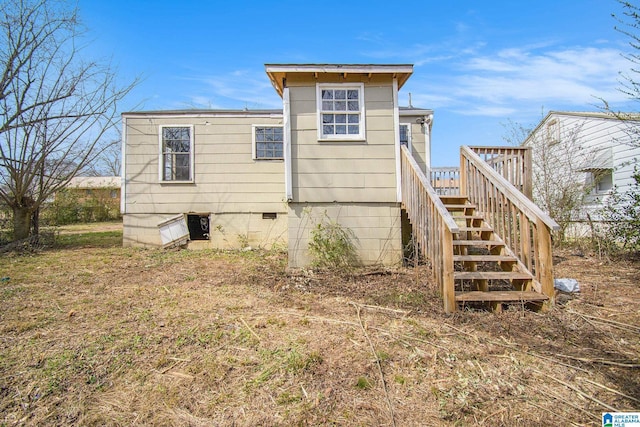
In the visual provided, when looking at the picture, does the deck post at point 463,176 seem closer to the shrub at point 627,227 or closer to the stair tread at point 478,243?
the stair tread at point 478,243

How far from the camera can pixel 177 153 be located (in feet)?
30.1

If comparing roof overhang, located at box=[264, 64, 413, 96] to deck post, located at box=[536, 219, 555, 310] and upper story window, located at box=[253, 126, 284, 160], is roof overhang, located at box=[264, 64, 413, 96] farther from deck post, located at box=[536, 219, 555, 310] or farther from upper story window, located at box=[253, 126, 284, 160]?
deck post, located at box=[536, 219, 555, 310]

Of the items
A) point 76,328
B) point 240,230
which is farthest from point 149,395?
point 240,230

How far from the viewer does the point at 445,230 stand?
3986 millimetres

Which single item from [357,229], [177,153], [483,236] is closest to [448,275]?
[483,236]

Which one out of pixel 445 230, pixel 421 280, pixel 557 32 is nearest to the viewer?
pixel 445 230

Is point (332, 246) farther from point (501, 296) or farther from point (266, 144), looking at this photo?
point (266, 144)

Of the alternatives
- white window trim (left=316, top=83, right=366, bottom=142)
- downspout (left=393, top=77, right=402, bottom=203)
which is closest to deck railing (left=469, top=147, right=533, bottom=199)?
downspout (left=393, top=77, right=402, bottom=203)

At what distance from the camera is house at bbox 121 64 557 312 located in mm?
4445

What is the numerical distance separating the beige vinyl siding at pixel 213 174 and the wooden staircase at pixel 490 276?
5.15m

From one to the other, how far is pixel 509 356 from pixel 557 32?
8931mm

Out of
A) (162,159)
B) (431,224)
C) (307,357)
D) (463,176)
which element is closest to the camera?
(307,357)

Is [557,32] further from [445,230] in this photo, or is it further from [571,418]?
[571,418]
